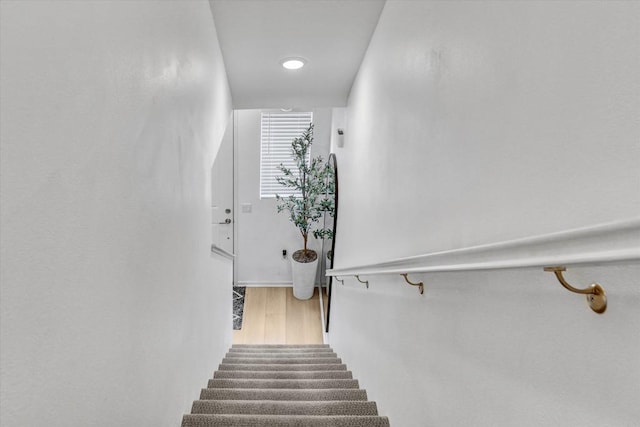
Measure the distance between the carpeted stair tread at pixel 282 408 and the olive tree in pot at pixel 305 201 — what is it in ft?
11.2

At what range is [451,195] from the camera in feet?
4.17

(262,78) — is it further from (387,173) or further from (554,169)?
(554,169)

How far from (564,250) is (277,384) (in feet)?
7.59

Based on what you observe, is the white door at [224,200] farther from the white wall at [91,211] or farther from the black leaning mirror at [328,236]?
the white wall at [91,211]

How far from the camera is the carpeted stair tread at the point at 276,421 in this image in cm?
182

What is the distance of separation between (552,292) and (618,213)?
194mm

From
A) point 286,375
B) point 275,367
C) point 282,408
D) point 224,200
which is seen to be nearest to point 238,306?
point 224,200

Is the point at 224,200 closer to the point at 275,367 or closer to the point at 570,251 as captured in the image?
the point at 275,367

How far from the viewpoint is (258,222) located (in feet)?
20.1

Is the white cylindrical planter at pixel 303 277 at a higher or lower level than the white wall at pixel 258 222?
lower

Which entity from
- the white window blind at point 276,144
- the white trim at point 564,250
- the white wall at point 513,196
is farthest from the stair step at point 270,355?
the white trim at point 564,250

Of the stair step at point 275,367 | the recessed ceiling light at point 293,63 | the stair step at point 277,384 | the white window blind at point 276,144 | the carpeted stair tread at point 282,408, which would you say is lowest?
the stair step at point 275,367

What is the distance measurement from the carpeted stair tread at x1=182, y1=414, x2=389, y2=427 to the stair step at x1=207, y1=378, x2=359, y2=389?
74cm

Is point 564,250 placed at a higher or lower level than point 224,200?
higher
